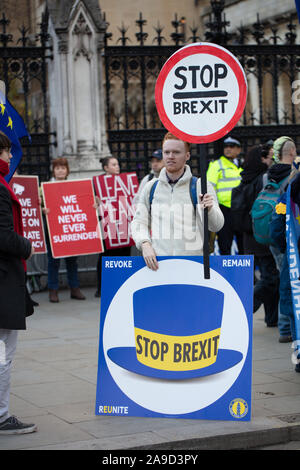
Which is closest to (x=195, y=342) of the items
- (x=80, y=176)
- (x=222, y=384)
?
(x=222, y=384)

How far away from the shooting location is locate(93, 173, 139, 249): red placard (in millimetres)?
11711

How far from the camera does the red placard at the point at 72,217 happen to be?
1166 centimetres

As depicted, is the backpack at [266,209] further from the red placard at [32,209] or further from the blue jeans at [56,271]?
the red placard at [32,209]

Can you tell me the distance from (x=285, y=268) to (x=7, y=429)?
317 centimetres

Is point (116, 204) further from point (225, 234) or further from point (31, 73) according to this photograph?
point (31, 73)

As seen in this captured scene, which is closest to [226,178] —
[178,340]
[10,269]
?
[178,340]

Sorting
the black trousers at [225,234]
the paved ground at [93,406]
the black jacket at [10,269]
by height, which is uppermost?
the black jacket at [10,269]

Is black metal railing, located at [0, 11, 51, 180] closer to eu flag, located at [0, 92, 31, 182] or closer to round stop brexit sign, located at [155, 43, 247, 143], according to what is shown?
eu flag, located at [0, 92, 31, 182]

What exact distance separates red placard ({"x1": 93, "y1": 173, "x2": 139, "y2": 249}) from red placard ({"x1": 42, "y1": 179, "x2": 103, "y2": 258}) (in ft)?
0.48

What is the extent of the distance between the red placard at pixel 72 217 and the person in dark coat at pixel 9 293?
621cm

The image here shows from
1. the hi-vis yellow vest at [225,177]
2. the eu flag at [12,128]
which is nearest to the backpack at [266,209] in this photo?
the eu flag at [12,128]

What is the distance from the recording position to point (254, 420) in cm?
552

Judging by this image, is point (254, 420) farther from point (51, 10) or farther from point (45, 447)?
point (51, 10)

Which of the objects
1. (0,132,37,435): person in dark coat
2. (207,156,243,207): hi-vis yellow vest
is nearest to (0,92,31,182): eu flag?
(0,132,37,435): person in dark coat
